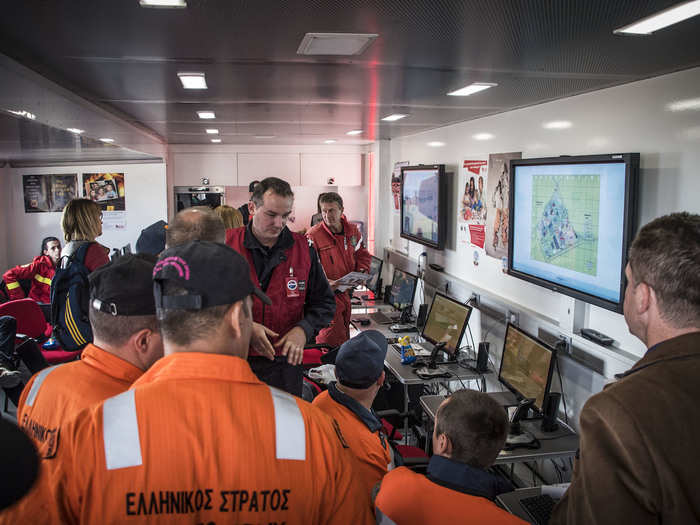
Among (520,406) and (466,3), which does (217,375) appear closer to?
(466,3)

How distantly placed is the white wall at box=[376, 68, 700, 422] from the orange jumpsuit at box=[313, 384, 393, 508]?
58.4 inches

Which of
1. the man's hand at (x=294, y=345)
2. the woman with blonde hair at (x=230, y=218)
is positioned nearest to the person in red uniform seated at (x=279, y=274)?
the man's hand at (x=294, y=345)

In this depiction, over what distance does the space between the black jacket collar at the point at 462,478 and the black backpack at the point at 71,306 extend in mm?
2032

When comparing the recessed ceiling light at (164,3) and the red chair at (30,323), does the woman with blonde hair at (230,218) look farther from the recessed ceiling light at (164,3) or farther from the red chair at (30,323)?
the recessed ceiling light at (164,3)

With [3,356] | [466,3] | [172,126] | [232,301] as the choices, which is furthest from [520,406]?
[172,126]

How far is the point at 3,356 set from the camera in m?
3.91

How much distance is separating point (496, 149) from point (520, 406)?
206 centimetres

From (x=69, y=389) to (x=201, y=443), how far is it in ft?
1.59

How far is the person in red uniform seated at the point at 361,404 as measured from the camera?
185 centimetres

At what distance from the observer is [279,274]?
241 centimetres

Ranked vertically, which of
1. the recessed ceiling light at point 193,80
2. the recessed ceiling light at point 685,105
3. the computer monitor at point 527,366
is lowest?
the computer monitor at point 527,366

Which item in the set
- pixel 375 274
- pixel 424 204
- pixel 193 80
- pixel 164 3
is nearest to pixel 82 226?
pixel 193 80

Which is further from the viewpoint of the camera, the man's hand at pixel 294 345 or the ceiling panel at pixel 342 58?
the man's hand at pixel 294 345

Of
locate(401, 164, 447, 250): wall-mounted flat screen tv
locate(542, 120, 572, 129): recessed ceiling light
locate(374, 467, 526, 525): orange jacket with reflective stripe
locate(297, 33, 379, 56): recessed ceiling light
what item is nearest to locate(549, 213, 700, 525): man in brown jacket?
locate(374, 467, 526, 525): orange jacket with reflective stripe
